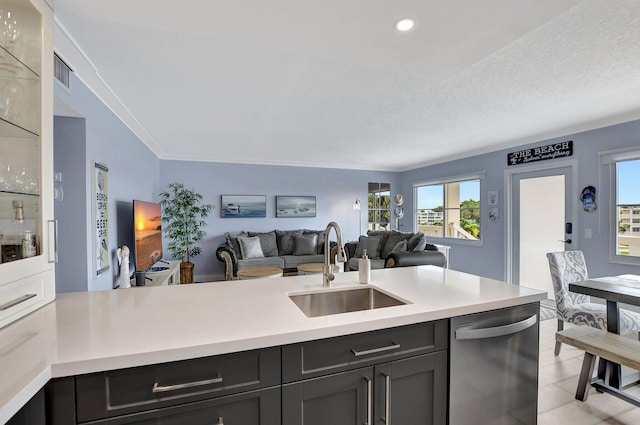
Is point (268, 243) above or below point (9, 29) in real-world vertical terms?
below

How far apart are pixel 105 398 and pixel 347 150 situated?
491 centimetres

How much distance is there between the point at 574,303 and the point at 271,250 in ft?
15.0

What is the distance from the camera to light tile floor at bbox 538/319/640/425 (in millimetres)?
1861

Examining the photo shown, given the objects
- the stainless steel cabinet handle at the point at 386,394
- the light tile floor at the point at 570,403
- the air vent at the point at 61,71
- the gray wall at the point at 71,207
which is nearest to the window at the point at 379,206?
the light tile floor at the point at 570,403

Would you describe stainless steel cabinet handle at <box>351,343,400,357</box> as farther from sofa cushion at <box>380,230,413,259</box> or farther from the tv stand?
sofa cushion at <box>380,230,413,259</box>

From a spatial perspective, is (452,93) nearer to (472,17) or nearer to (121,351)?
(472,17)

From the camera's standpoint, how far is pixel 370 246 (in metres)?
5.43

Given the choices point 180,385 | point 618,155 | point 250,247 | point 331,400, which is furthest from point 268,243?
point 618,155

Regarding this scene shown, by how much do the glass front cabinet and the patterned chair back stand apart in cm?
354

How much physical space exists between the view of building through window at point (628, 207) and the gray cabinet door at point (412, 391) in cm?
374

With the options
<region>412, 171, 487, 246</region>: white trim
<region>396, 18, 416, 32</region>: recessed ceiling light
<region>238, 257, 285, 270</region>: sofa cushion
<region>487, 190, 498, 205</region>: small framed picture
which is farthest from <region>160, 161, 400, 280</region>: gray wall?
<region>396, 18, 416, 32</region>: recessed ceiling light

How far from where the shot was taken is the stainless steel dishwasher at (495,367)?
122 centimetres

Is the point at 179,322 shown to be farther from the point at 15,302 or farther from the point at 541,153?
the point at 541,153

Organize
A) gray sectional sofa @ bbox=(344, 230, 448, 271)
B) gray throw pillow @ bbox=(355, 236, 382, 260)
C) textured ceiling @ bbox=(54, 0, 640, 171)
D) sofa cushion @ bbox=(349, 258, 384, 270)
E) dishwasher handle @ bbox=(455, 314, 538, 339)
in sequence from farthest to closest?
1. gray throw pillow @ bbox=(355, 236, 382, 260)
2. sofa cushion @ bbox=(349, 258, 384, 270)
3. gray sectional sofa @ bbox=(344, 230, 448, 271)
4. textured ceiling @ bbox=(54, 0, 640, 171)
5. dishwasher handle @ bbox=(455, 314, 538, 339)
